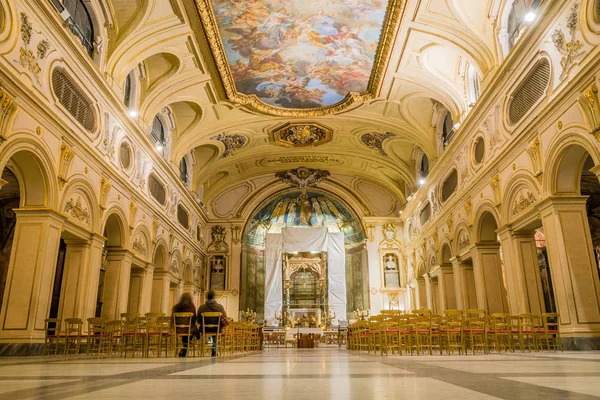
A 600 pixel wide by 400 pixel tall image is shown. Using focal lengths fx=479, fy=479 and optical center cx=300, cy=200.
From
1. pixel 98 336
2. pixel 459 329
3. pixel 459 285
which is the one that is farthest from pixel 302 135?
pixel 98 336

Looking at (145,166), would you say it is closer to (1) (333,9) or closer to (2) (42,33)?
(2) (42,33)

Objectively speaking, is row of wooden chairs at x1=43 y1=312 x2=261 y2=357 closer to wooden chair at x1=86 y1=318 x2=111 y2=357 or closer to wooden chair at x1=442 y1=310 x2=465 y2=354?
wooden chair at x1=86 y1=318 x2=111 y2=357

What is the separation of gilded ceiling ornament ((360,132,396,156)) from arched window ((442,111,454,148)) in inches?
104

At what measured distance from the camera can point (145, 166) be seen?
48.3 ft

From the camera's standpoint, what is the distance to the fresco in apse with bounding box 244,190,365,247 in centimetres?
2531

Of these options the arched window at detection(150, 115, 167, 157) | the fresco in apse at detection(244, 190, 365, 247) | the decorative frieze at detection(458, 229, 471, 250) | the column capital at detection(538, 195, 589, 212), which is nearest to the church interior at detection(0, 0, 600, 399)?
the column capital at detection(538, 195, 589, 212)

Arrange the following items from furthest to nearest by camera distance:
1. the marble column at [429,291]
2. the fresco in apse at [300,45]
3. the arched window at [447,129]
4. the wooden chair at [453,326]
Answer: the marble column at [429,291]
the arched window at [447,129]
the fresco in apse at [300,45]
the wooden chair at [453,326]

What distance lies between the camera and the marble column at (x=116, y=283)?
12898 millimetres

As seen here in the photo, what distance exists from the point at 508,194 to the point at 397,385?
9.64m

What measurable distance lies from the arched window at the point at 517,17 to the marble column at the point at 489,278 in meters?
5.35

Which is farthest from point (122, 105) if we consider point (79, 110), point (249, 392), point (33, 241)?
point (249, 392)

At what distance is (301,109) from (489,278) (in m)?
8.96

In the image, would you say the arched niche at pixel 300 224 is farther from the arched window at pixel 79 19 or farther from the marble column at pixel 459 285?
the arched window at pixel 79 19

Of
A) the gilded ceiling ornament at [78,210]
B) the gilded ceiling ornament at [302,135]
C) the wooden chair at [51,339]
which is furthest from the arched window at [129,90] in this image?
the gilded ceiling ornament at [302,135]
